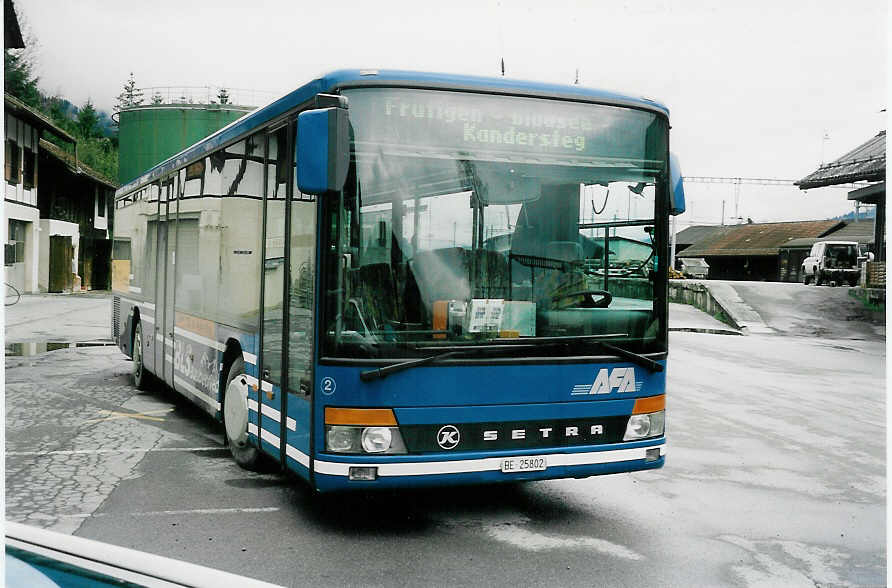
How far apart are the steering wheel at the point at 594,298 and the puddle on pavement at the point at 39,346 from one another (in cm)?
1380

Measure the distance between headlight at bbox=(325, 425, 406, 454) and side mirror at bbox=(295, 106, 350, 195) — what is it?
139cm

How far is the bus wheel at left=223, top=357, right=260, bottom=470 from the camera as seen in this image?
23.8 feet

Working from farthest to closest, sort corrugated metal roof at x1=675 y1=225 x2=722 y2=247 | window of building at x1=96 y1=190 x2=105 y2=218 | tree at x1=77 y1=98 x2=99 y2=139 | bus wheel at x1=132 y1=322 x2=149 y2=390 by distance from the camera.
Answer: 1. tree at x1=77 y1=98 x2=99 y2=139
2. corrugated metal roof at x1=675 y1=225 x2=722 y2=247
3. window of building at x1=96 y1=190 x2=105 y2=218
4. bus wheel at x1=132 y1=322 x2=149 y2=390

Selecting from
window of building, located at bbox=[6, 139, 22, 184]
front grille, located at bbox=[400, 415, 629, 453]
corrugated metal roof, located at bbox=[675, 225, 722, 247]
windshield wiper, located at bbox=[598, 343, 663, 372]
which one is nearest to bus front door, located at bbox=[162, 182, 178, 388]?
front grille, located at bbox=[400, 415, 629, 453]

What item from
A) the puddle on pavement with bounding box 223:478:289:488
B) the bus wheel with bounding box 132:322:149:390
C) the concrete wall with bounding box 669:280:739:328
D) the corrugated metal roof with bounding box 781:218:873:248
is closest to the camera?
the puddle on pavement with bounding box 223:478:289:488

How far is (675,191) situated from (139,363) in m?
8.25

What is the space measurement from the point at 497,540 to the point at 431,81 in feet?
9.37

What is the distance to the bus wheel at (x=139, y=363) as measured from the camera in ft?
39.7

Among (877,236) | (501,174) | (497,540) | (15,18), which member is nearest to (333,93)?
(501,174)

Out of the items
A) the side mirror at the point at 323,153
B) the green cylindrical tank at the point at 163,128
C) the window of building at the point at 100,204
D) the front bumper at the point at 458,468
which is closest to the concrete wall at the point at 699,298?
the green cylindrical tank at the point at 163,128

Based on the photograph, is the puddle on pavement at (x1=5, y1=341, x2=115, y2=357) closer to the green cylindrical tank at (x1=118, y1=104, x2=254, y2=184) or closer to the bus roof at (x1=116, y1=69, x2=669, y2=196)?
the bus roof at (x1=116, y1=69, x2=669, y2=196)

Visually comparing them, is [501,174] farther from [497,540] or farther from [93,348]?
[93,348]

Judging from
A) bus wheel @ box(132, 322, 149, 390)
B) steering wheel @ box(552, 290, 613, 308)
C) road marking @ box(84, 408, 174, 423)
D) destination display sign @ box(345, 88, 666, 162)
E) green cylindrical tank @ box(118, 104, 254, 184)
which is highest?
green cylindrical tank @ box(118, 104, 254, 184)

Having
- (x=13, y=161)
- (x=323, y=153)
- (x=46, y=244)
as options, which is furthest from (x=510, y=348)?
(x=46, y=244)
